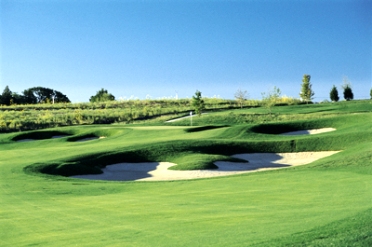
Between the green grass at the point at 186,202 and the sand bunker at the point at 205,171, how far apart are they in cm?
68

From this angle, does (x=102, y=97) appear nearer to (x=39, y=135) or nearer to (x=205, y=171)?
(x=39, y=135)

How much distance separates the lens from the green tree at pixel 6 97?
103125 mm

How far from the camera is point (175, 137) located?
121 feet

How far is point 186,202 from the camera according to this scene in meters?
14.8

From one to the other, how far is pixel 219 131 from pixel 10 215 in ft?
86.4

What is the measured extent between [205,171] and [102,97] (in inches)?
3296

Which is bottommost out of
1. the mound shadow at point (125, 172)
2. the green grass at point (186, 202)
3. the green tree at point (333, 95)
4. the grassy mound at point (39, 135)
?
the mound shadow at point (125, 172)

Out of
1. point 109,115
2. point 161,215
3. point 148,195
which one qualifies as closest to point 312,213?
point 161,215

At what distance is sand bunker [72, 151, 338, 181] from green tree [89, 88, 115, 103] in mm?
74423

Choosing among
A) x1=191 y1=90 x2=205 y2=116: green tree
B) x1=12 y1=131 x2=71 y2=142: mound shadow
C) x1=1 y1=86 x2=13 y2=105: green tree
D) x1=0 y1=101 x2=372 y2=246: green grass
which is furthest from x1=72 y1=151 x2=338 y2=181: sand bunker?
x1=1 y1=86 x2=13 y2=105: green tree

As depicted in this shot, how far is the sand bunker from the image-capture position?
2681 cm

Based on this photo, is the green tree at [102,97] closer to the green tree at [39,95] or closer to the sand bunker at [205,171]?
the green tree at [39,95]

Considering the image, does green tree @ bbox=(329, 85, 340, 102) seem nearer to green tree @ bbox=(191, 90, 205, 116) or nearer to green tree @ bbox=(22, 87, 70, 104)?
green tree @ bbox=(191, 90, 205, 116)

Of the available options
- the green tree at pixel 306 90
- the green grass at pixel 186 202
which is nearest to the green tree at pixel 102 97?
the green tree at pixel 306 90
